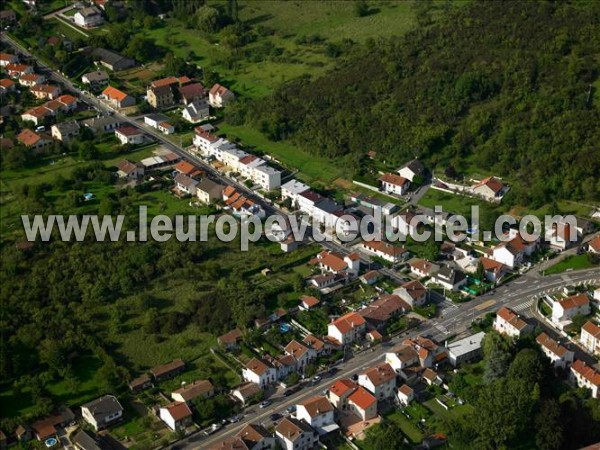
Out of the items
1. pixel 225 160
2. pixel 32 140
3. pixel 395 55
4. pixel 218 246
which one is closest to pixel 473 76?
pixel 395 55

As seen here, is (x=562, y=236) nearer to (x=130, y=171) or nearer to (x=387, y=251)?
(x=387, y=251)

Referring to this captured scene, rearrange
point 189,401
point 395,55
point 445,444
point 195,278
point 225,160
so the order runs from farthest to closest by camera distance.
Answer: point 395,55 < point 225,160 < point 195,278 < point 189,401 < point 445,444

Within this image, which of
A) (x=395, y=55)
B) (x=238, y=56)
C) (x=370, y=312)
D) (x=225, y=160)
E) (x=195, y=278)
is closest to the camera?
(x=370, y=312)

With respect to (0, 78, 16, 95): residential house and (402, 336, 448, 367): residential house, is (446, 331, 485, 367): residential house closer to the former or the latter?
(402, 336, 448, 367): residential house

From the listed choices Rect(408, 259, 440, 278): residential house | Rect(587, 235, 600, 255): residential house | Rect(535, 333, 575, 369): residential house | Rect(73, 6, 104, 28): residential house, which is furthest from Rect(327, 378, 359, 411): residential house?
Rect(73, 6, 104, 28): residential house

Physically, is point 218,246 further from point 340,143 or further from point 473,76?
point 473,76
